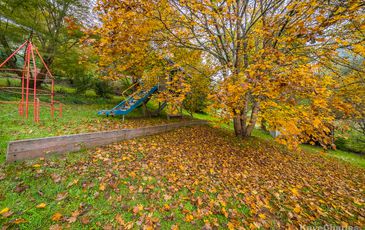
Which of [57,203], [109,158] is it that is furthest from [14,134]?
[57,203]

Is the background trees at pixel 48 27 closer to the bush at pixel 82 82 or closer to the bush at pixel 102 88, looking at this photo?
the bush at pixel 82 82

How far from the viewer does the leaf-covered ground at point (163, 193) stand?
83.3 inches

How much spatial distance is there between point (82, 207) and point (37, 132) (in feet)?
9.82

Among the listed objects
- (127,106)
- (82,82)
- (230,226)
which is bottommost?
(230,226)

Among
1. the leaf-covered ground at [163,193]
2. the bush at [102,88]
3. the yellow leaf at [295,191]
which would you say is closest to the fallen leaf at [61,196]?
the leaf-covered ground at [163,193]

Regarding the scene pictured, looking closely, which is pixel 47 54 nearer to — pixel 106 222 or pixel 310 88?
pixel 106 222

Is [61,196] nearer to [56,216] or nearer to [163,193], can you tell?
[56,216]

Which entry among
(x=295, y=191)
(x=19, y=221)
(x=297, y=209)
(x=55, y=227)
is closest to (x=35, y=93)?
(x=19, y=221)

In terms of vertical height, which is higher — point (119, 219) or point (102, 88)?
point (102, 88)

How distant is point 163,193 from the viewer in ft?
9.23

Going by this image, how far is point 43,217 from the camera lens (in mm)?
1950

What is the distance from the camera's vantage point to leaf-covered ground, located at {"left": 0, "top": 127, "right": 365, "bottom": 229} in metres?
2.12

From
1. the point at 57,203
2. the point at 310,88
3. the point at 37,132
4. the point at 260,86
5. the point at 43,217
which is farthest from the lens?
the point at 37,132

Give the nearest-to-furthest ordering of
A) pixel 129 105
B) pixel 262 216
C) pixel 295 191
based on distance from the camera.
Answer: pixel 262 216, pixel 295 191, pixel 129 105
